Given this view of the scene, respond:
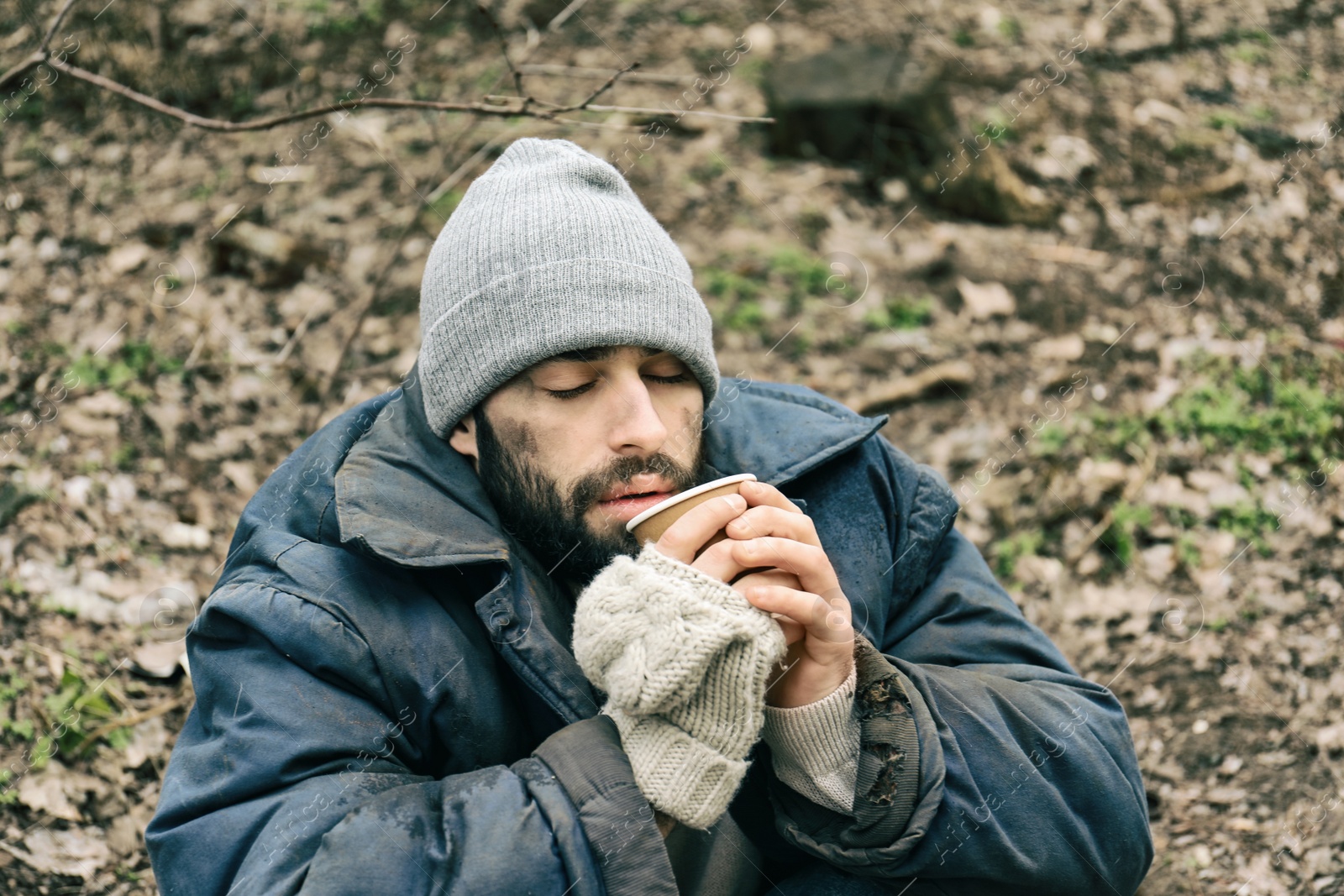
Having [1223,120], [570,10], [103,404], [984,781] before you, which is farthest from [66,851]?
[1223,120]

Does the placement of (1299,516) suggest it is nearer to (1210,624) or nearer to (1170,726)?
(1210,624)

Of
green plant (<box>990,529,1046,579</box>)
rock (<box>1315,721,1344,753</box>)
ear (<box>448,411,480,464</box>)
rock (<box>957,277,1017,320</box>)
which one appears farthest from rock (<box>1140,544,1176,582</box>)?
ear (<box>448,411,480,464</box>)

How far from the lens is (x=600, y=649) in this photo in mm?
2045

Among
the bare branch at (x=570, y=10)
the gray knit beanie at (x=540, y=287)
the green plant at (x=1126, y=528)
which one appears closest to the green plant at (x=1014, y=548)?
the green plant at (x=1126, y=528)

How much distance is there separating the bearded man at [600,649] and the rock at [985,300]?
2668 millimetres

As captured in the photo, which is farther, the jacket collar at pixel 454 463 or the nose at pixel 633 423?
the nose at pixel 633 423

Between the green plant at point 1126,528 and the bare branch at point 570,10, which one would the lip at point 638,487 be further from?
the bare branch at point 570,10

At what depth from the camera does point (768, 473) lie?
268cm

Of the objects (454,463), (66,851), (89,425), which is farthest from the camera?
(89,425)

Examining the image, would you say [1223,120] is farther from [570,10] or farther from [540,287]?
[540,287]

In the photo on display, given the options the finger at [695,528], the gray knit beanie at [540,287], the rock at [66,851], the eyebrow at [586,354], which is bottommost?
the rock at [66,851]

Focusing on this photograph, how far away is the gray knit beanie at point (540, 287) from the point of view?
2.55 m

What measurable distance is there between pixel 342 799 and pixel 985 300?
14.2 feet

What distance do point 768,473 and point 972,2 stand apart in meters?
5.56
